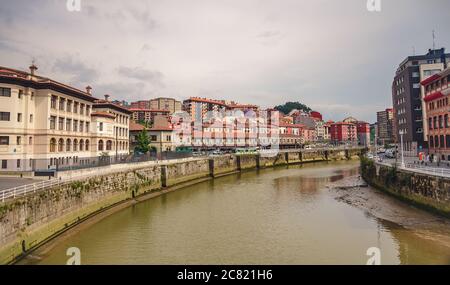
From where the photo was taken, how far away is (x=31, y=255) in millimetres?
19031

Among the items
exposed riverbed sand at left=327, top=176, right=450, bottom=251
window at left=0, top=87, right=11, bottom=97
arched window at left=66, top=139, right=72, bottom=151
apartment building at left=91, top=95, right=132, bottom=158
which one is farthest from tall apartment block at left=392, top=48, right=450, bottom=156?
window at left=0, top=87, right=11, bottom=97

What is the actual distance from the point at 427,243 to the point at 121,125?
62.4 m

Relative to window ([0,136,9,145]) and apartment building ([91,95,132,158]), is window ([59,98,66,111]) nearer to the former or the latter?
apartment building ([91,95,132,158])

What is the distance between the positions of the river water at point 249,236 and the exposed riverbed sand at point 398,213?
0.94 feet

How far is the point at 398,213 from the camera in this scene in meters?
29.9

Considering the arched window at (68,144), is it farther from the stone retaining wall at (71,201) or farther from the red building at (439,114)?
the red building at (439,114)

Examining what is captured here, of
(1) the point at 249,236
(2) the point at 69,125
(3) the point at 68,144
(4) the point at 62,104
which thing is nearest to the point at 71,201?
(1) the point at 249,236

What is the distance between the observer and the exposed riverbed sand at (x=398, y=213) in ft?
76.6

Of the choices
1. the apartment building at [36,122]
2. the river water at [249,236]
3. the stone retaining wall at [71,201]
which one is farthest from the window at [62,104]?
the river water at [249,236]

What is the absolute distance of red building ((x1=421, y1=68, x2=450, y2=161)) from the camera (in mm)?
45000

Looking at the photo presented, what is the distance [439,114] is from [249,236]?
4219 cm

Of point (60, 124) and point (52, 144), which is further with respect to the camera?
point (60, 124)

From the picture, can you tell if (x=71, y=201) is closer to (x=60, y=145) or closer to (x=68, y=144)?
(x=60, y=145)
